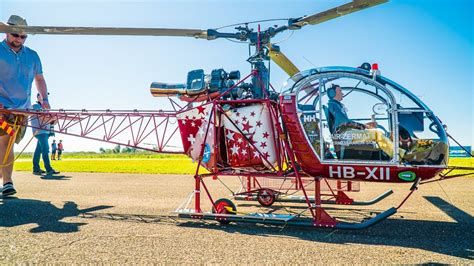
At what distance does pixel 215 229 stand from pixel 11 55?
6.94 metres

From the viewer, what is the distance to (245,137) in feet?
23.7

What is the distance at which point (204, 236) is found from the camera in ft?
18.9

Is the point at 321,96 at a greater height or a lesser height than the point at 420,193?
greater

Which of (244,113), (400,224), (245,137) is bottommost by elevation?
(400,224)

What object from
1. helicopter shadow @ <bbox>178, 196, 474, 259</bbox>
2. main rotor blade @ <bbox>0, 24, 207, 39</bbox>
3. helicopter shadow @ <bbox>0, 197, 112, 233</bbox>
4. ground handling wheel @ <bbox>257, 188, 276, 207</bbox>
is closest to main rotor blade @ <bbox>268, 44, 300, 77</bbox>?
main rotor blade @ <bbox>0, 24, 207, 39</bbox>

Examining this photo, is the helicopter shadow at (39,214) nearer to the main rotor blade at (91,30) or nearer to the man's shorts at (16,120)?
the man's shorts at (16,120)

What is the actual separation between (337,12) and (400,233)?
385 cm

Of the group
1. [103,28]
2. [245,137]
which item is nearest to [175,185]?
[245,137]

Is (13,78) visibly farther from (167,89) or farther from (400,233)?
(400,233)

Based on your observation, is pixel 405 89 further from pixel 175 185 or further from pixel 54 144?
pixel 54 144

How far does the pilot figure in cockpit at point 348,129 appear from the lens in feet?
20.3

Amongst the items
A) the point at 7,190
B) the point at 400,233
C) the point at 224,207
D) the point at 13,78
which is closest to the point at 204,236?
the point at 224,207

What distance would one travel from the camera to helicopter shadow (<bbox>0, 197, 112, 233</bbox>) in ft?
20.5

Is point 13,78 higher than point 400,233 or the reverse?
higher
